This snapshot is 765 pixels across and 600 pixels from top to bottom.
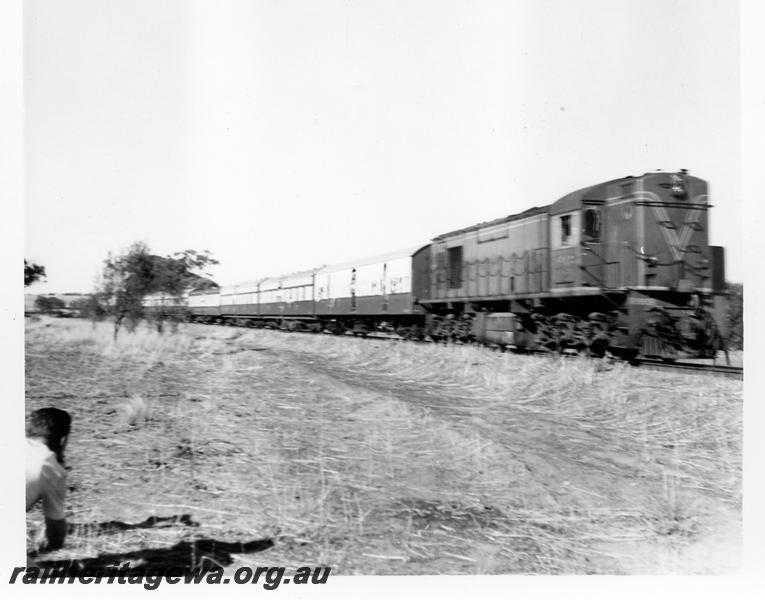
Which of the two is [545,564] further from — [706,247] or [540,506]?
[706,247]

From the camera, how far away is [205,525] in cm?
538

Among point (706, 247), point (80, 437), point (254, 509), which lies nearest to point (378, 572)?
point (254, 509)

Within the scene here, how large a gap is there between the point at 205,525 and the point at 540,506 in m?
2.85

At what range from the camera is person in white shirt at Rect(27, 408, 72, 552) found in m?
5.20

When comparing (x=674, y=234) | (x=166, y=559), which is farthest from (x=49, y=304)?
(x=674, y=234)

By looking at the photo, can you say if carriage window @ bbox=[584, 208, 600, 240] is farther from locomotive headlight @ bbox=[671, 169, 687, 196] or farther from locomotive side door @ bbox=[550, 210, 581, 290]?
locomotive headlight @ bbox=[671, 169, 687, 196]

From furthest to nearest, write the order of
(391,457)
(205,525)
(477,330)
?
(477,330), (391,457), (205,525)

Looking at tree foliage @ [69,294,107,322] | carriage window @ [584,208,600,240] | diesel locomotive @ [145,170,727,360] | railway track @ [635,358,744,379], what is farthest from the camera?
tree foliage @ [69,294,107,322]

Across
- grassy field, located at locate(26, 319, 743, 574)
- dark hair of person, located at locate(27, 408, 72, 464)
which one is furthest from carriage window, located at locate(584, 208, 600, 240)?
dark hair of person, located at locate(27, 408, 72, 464)

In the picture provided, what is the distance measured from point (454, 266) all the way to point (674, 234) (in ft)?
23.4

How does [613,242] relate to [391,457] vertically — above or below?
above

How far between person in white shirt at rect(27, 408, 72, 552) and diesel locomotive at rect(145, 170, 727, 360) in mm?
9083

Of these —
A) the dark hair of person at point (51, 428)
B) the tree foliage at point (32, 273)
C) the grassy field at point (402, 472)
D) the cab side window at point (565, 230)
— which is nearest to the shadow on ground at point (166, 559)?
the grassy field at point (402, 472)

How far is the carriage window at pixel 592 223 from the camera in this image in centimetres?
1257
